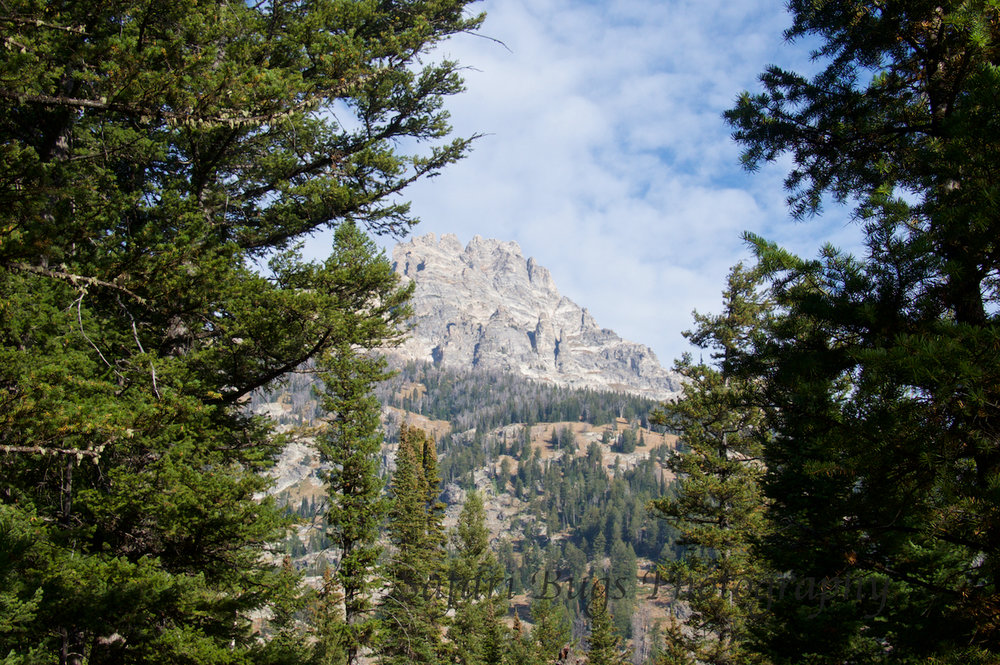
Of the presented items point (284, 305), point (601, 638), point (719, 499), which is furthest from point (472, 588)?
point (284, 305)

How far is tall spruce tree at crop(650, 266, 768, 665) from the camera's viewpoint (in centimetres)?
1541

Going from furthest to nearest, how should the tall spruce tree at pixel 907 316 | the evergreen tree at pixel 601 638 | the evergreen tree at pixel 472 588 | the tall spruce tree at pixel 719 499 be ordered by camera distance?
the evergreen tree at pixel 601 638
the evergreen tree at pixel 472 588
the tall spruce tree at pixel 719 499
the tall spruce tree at pixel 907 316

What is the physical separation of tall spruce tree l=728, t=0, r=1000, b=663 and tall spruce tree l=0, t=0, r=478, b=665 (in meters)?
4.86

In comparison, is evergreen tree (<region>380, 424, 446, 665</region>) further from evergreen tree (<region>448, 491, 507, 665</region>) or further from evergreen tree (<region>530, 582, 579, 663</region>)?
evergreen tree (<region>530, 582, 579, 663</region>)

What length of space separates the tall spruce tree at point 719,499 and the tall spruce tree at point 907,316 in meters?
9.88

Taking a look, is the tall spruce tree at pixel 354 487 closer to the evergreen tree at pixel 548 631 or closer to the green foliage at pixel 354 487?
the green foliage at pixel 354 487

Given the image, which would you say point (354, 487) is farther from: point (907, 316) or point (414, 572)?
point (907, 316)

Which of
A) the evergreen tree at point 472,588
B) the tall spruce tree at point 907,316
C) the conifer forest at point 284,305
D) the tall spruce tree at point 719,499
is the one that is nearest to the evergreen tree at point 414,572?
the evergreen tree at point 472,588

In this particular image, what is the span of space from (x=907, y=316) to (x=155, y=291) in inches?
278

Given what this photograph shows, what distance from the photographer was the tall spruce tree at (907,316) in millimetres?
3496

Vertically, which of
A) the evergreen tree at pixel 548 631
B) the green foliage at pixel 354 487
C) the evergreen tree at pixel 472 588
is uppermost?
the green foliage at pixel 354 487

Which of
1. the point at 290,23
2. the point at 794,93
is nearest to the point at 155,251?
the point at 290,23

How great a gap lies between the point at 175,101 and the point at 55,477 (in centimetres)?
432

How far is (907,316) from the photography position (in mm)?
4211
